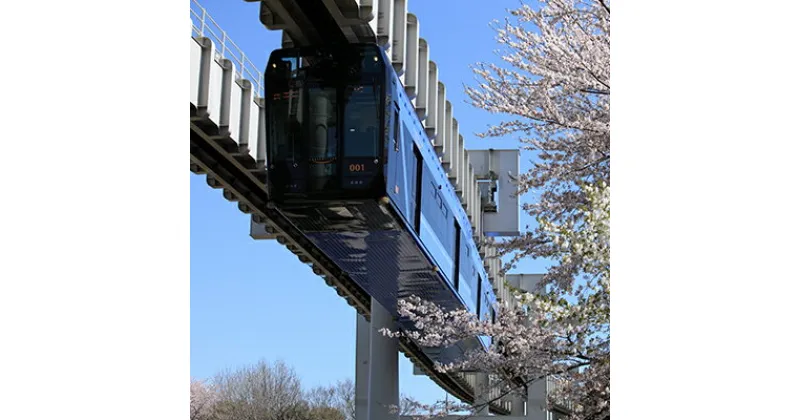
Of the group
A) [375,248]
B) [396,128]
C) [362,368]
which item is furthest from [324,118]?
[362,368]

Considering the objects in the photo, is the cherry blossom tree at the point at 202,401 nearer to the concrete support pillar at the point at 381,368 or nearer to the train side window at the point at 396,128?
the concrete support pillar at the point at 381,368

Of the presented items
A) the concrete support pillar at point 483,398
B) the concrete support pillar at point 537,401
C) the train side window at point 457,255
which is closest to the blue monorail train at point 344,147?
the concrete support pillar at point 483,398

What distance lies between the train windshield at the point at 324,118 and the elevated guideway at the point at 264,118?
0.47m

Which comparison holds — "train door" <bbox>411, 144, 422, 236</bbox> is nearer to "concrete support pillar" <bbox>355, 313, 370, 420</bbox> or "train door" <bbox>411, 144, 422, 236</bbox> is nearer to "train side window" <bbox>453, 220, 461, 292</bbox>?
"train side window" <bbox>453, 220, 461, 292</bbox>

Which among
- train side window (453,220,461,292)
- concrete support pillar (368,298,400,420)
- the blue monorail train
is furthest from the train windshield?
concrete support pillar (368,298,400,420)

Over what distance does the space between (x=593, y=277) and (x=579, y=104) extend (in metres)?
2.66

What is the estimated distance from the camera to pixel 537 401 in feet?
70.1

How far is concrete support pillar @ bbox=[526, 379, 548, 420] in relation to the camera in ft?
68.7

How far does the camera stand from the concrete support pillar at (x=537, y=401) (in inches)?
825

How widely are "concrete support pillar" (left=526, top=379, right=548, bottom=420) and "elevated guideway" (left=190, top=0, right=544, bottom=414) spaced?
3.65 meters
